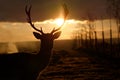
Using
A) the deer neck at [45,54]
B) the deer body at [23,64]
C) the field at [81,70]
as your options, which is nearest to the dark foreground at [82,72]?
the field at [81,70]

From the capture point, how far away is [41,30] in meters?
14.3

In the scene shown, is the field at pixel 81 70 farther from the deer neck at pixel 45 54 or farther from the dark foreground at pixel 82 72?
the deer neck at pixel 45 54

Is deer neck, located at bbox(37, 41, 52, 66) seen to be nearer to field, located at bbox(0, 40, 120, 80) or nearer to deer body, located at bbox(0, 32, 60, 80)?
deer body, located at bbox(0, 32, 60, 80)

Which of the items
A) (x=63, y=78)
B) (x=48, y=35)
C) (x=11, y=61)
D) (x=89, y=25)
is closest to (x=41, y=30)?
(x=48, y=35)

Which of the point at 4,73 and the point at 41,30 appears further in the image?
the point at 41,30

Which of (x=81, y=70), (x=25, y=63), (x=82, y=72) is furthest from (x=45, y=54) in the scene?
(x=81, y=70)

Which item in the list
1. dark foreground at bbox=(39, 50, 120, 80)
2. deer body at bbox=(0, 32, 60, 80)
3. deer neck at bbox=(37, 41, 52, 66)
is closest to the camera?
deer body at bbox=(0, 32, 60, 80)

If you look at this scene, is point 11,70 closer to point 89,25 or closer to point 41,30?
point 41,30

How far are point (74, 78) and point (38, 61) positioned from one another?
27.0ft

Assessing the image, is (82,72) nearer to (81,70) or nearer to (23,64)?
(81,70)

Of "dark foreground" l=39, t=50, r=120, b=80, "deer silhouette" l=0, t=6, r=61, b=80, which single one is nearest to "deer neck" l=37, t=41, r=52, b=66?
"deer silhouette" l=0, t=6, r=61, b=80

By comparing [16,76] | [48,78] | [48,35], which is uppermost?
[48,35]

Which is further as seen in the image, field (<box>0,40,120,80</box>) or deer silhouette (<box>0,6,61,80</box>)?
field (<box>0,40,120,80</box>)

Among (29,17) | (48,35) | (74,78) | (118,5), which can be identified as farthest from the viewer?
(118,5)
